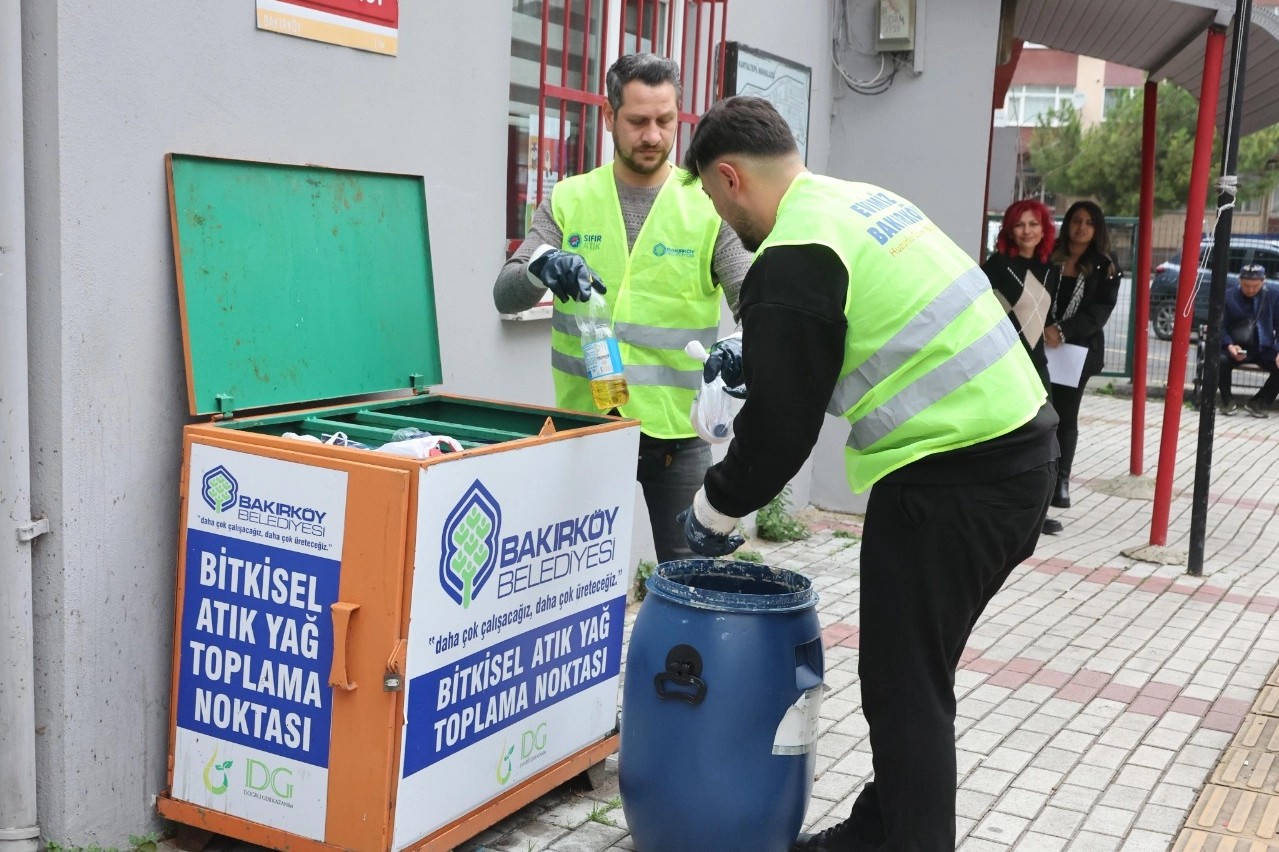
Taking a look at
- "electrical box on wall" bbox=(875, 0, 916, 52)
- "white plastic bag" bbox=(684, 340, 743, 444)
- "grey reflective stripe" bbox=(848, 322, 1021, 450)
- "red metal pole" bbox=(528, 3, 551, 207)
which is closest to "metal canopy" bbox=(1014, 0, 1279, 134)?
"electrical box on wall" bbox=(875, 0, 916, 52)

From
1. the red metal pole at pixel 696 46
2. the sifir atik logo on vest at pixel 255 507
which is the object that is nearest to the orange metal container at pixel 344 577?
the sifir atik logo on vest at pixel 255 507

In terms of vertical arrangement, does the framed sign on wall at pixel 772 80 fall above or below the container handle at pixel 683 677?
above

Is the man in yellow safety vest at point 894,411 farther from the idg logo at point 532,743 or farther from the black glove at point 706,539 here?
the idg logo at point 532,743

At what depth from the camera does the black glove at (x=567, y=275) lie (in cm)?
334

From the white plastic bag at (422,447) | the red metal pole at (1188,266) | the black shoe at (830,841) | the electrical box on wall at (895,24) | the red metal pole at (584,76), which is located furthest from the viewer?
the electrical box on wall at (895,24)

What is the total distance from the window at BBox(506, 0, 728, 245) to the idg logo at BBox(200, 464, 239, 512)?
2.01 meters

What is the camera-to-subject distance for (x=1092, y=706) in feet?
15.3

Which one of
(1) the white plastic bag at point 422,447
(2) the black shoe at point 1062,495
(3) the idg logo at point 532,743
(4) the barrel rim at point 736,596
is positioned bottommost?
(2) the black shoe at point 1062,495

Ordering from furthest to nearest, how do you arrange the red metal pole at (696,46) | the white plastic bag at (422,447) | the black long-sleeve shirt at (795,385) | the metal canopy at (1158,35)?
the metal canopy at (1158,35) < the red metal pole at (696,46) < the white plastic bag at (422,447) < the black long-sleeve shirt at (795,385)

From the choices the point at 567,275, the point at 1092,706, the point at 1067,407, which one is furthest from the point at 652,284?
the point at 1067,407

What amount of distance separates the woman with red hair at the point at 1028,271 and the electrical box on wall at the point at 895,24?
105cm

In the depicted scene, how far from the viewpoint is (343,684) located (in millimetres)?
2867

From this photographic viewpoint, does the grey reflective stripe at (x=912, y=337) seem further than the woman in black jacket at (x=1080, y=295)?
No

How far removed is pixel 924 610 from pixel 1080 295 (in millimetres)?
5239
